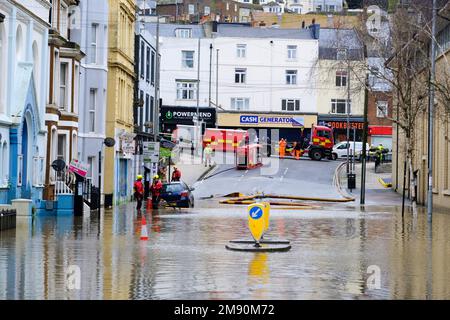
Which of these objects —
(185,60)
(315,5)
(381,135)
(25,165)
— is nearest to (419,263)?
(25,165)

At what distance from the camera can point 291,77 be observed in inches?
3967

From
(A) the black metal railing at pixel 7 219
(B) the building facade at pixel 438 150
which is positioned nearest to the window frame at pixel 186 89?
(B) the building facade at pixel 438 150

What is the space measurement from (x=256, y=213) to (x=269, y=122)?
7608 centimetres

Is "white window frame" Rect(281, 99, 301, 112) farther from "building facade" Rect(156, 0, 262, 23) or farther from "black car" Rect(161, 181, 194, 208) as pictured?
"black car" Rect(161, 181, 194, 208)

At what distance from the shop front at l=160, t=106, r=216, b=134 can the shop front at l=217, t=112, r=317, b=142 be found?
1.63 metres

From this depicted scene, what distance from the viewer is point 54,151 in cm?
4334

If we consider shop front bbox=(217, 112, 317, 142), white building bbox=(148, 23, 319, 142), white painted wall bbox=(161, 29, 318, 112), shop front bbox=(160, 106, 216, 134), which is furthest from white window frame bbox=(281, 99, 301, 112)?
shop front bbox=(160, 106, 216, 134)

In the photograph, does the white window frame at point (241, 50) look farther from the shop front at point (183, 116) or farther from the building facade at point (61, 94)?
the building facade at point (61, 94)
